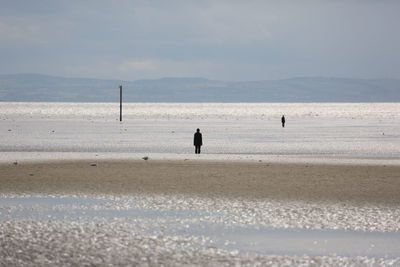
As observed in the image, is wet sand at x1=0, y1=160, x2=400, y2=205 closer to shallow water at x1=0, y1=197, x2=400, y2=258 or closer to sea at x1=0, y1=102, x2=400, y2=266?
sea at x1=0, y1=102, x2=400, y2=266

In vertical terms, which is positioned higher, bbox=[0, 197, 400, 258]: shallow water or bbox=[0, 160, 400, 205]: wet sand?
bbox=[0, 160, 400, 205]: wet sand

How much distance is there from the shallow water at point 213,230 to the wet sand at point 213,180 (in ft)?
9.55

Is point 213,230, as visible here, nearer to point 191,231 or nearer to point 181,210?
point 191,231

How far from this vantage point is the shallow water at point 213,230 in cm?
1139

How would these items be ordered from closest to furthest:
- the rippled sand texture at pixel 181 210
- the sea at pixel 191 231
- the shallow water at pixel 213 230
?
the sea at pixel 191 231 < the rippled sand texture at pixel 181 210 < the shallow water at pixel 213 230

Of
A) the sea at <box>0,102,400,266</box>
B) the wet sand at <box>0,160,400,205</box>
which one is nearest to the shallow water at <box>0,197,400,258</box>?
the sea at <box>0,102,400,266</box>

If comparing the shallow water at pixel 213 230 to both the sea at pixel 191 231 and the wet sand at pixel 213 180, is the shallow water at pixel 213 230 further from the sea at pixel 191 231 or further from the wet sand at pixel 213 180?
the wet sand at pixel 213 180

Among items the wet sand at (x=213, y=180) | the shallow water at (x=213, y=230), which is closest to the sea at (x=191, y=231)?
the shallow water at (x=213, y=230)

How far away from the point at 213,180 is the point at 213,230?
9.43 m

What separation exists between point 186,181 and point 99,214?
7.38m

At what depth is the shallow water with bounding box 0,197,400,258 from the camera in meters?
11.4

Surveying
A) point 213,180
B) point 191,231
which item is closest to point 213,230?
point 191,231

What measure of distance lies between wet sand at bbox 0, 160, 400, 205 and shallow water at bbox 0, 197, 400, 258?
2.91m

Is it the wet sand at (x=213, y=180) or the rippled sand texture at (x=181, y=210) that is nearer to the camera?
the rippled sand texture at (x=181, y=210)
